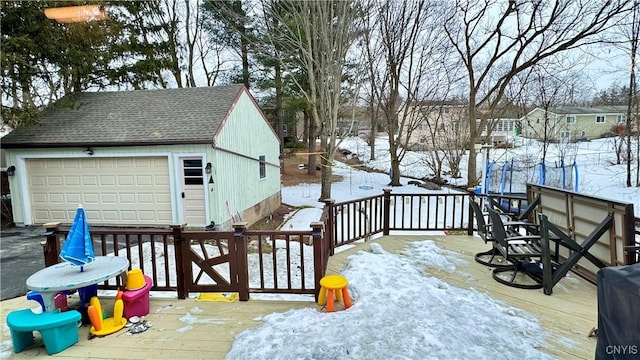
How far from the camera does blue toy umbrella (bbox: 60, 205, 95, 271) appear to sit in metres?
2.92

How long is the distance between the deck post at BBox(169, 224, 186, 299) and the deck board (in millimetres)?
104

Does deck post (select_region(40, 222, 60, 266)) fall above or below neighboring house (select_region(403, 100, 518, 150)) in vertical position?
below

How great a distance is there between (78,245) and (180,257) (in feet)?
3.07

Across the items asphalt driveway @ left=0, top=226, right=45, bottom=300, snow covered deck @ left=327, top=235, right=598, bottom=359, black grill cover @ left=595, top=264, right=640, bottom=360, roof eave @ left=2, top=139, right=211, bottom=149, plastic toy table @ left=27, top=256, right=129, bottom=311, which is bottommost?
asphalt driveway @ left=0, top=226, right=45, bottom=300

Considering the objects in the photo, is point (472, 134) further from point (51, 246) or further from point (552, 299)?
point (51, 246)

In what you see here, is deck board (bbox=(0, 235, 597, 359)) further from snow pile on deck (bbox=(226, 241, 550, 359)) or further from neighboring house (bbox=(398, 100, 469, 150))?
neighboring house (bbox=(398, 100, 469, 150))

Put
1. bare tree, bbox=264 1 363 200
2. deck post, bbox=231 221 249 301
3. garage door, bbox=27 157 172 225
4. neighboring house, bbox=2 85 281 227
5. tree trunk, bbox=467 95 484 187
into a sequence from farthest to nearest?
tree trunk, bbox=467 95 484 187, bare tree, bbox=264 1 363 200, garage door, bbox=27 157 172 225, neighboring house, bbox=2 85 281 227, deck post, bbox=231 221 249 301

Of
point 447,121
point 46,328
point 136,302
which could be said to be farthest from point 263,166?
point 447,121

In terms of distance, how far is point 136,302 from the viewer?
3227mm

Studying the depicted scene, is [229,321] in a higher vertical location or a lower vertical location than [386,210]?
lower

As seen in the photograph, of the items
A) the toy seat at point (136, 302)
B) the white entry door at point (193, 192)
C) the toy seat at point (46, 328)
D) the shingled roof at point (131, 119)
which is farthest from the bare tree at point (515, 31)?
the toy seat at point (46, 328)

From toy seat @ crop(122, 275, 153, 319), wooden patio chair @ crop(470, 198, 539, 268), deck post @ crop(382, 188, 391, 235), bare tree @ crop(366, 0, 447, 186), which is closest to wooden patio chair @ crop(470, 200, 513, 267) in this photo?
wooden patio chair @ crop(470, 198, 539, 268)

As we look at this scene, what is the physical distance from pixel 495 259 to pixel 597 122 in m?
33.8

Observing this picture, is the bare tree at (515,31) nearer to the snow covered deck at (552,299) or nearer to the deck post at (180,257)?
the snow covered deck at (552,299)
